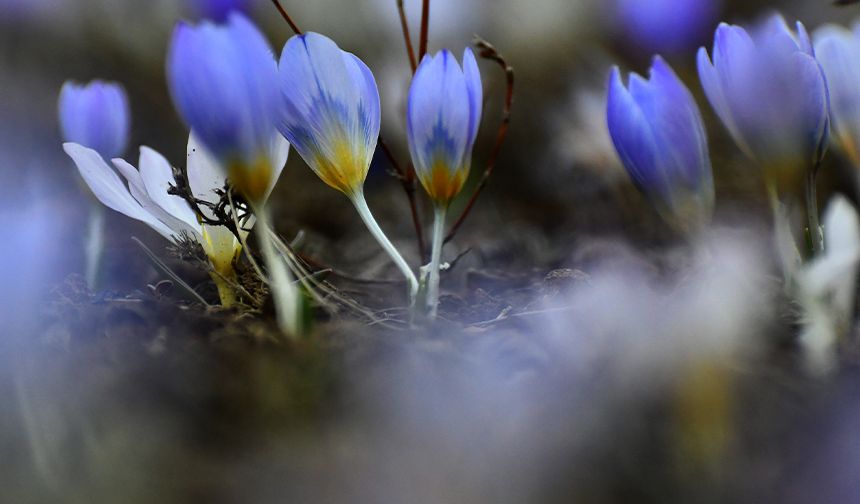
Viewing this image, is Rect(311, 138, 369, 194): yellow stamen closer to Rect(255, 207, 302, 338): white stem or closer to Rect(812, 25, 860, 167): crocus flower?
Rect(255, 207, 302, 338): white stem

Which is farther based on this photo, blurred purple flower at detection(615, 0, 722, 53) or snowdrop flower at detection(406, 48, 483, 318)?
blurred purple flower at detection(615, 0, 722, 53)

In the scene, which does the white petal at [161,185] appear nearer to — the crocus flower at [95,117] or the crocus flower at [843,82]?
the crocus flower at [95,117]

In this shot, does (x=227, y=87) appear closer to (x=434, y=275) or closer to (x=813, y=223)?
(x=434, y=275)

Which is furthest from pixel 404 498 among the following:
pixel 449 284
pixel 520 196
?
pixel 520 196

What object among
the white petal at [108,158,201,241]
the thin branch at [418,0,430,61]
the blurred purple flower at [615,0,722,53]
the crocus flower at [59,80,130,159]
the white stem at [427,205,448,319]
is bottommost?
the white stem at [427,205,448,319]

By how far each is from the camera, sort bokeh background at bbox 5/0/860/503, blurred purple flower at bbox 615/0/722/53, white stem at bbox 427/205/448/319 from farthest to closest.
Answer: blurred purple flower at bbox 615/0/722/53 → white stem at bbox 427/205/448/319 → bokeh background at bbox 5/0/860/503

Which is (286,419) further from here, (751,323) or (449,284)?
(449,284)

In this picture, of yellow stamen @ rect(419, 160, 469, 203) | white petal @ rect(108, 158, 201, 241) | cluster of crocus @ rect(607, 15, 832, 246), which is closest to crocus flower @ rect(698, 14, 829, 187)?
cluster of crocus @ rect(607, 15, 832, 246)
